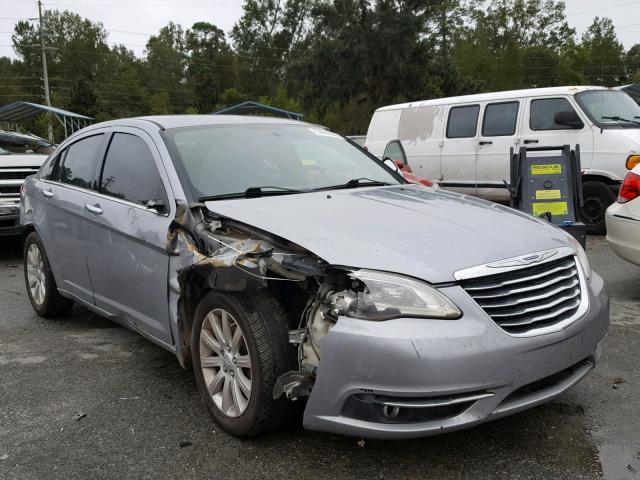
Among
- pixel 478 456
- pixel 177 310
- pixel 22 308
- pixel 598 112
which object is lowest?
pixel 22 308

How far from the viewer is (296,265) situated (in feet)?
9.11

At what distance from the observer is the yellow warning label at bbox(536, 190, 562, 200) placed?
6.81 meters

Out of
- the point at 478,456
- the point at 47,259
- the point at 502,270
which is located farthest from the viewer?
the point at 47,259

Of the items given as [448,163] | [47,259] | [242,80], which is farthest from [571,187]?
[242,80]

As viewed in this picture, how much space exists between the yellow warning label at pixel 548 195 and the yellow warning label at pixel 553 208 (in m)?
0.06

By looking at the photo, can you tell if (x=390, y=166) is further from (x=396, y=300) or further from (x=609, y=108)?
(x=609, y=108)

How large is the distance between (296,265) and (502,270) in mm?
881

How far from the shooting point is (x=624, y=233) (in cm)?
520

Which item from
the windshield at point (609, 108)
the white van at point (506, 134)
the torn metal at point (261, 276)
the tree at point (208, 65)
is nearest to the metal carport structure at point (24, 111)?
the white van at point (506, 134)

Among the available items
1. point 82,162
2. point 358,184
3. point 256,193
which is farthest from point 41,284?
point 358,184

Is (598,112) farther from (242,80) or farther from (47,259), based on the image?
(242,80)

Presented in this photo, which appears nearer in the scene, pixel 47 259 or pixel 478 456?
pixel 478 456

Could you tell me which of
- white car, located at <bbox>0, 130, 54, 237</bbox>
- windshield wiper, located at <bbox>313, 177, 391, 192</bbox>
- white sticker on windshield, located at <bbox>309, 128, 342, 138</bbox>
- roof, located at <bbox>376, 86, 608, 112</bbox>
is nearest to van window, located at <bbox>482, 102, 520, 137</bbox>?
roof, located at <bbox>376, 86, 608, 112</bbox>

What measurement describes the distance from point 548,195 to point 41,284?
16.8ft
